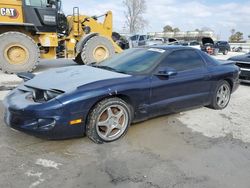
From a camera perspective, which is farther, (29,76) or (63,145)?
(29,76)

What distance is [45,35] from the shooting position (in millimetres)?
9516

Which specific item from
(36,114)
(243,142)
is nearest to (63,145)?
(36,114)

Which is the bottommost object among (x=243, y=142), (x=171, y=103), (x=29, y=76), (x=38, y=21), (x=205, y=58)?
(x=243, y=142)

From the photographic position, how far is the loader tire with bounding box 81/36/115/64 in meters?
9.70

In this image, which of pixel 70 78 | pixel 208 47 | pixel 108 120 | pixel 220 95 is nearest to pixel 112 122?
pixel 108 120

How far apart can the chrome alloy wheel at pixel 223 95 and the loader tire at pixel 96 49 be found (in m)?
5.55

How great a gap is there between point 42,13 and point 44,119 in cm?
738

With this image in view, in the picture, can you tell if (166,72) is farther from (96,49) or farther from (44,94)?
Answer: (96,49)

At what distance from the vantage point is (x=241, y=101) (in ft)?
19.9

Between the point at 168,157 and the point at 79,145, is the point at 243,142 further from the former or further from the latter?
the point at 79,145

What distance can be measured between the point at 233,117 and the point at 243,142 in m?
1.17

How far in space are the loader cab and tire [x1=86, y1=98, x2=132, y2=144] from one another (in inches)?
280

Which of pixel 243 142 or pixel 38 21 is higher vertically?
pixel 38 21

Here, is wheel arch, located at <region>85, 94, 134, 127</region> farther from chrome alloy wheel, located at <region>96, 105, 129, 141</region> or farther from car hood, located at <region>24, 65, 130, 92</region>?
car hood, located at <region>24, 65, 130, 92</region>
